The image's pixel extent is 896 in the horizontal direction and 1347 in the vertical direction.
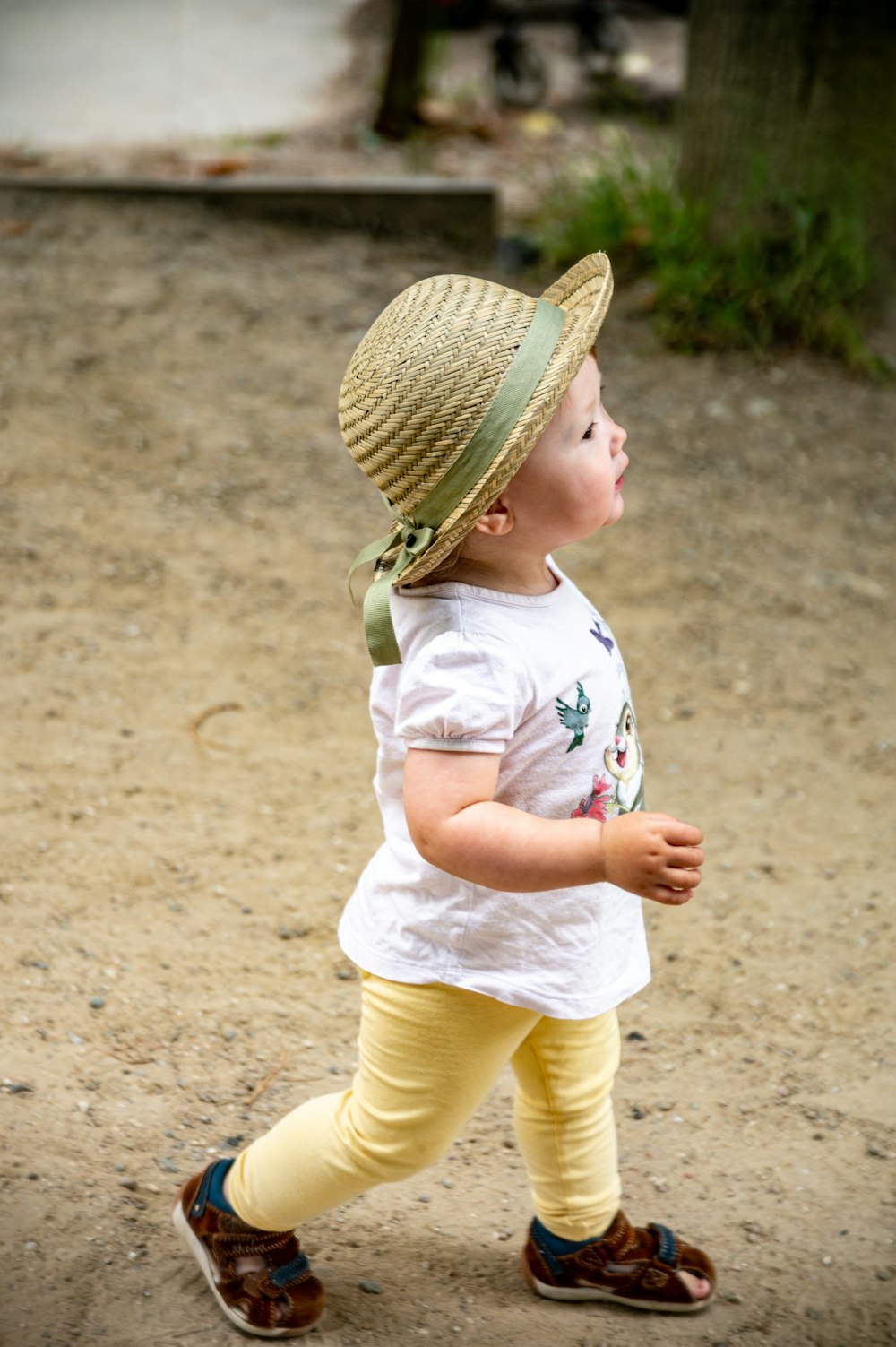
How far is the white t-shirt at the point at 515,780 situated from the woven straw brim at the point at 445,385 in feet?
0.31

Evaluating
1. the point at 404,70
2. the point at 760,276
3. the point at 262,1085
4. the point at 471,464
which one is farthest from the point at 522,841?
the point at 404,70

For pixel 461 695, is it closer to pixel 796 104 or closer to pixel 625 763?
pixel 625 763

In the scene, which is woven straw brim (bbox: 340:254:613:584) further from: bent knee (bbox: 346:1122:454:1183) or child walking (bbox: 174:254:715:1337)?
bent knee (bbox: 346:1122:454:1183)

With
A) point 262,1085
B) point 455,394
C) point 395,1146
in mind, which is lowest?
point 262,1085

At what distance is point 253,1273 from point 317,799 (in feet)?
4.16

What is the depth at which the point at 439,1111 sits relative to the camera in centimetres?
157

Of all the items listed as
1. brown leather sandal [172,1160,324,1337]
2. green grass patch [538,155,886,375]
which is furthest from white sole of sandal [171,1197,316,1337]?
green grass patch [538,155,886,375]

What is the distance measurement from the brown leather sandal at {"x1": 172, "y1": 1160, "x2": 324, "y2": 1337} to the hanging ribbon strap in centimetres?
82

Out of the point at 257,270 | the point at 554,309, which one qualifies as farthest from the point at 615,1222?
the point at 257,270

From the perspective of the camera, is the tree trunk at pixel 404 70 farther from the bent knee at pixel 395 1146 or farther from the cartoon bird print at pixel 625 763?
the bent knee at pixel 395 1146

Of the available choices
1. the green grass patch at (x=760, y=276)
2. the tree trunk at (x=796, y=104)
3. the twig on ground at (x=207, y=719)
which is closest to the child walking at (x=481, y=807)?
the twig on ground at (x=207, y=719)

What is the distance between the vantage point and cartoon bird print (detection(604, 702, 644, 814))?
153 centimetres

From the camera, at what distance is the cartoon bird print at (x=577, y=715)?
1465mm

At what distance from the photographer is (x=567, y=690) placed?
1467mm
